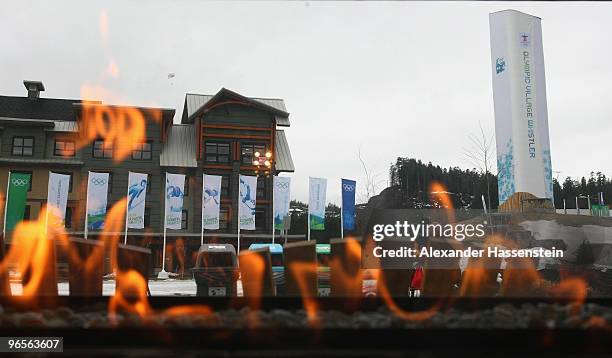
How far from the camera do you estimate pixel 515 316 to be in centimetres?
470

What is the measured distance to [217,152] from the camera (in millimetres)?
34875

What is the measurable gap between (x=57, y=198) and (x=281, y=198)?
481 inches

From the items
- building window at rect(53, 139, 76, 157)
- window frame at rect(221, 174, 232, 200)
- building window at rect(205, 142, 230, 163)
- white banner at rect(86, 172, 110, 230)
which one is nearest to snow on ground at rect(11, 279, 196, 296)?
white banner at rect(86, 172, 110, 230)

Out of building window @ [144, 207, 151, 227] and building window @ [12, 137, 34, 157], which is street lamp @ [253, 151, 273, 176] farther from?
building window @ [12, 137, 34, 157]

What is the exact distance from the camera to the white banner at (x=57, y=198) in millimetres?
27828

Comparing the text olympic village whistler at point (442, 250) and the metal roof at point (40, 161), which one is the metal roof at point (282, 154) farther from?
the text olympic village whistler at point (442, 250)

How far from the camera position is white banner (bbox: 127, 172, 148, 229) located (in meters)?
28.0

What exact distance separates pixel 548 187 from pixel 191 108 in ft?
76.1

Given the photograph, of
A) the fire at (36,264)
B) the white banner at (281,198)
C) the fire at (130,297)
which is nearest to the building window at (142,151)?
the white banner at (281,198)

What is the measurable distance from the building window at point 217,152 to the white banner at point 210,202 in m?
5.69

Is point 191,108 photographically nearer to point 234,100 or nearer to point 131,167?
point 234,100

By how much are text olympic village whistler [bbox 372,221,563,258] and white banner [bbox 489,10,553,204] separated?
910 cm

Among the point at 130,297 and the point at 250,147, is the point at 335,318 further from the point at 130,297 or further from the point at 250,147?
the point at 250,147

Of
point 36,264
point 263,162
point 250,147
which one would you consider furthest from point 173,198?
point 36,264
